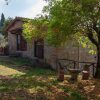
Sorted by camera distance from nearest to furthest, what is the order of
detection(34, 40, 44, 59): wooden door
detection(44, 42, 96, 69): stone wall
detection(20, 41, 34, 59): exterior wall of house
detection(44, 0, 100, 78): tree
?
detection(44, 0, 100, 78): tree → detection(44, 42, 96, 69): stone wall → detection(34, 40, 44, 59): wooden door → detection(20, 41, 34, 59): exterior wall of house

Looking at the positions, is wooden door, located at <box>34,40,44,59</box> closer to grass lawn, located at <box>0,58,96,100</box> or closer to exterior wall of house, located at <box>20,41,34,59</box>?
exterior wall of house, located at <box>20,41,34,59</box>

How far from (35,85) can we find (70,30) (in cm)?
366

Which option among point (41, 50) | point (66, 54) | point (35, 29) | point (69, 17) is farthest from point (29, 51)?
point (69, 17)

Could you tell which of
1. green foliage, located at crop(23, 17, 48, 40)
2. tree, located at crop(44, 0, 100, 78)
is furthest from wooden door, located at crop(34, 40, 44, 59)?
tree, located at crop(44, 0, 100, 78)

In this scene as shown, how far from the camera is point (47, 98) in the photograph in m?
11.9

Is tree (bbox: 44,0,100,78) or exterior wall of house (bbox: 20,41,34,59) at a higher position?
tree (bbox: 44,0,100,78)

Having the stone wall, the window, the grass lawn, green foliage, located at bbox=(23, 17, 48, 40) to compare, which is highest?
green foliage, located at bbox=(23, 17, 48, 40)

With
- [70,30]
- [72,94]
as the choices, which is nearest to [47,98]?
[72,94]

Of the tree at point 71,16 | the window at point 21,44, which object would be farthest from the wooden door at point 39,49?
the tree at point 71,16

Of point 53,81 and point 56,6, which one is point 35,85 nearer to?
point 53,81

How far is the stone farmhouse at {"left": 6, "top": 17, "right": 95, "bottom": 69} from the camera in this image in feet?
84.0

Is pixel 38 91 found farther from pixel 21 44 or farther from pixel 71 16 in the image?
pixel 21 44

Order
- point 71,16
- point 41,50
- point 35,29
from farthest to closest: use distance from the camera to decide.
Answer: point 41,50 < point 35,29 < point 71,16

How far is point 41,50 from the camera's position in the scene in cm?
2850
